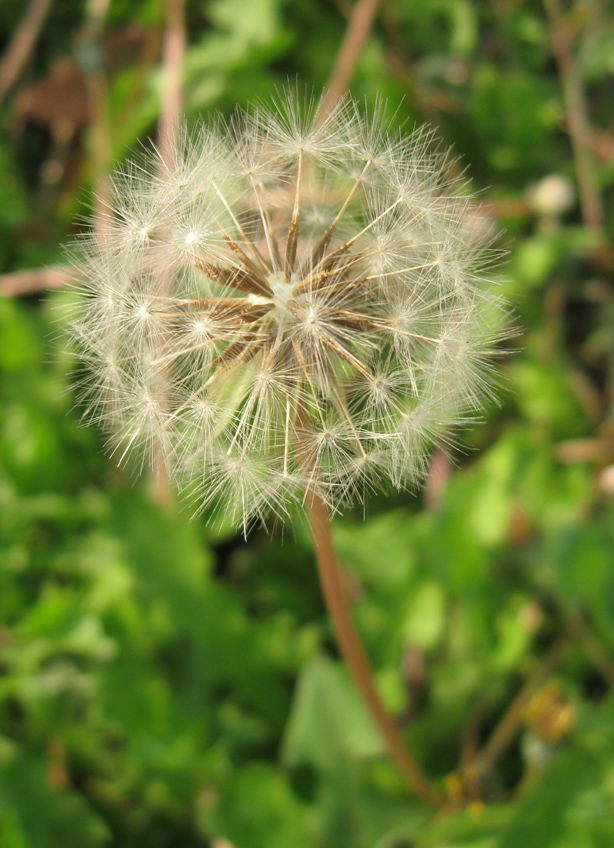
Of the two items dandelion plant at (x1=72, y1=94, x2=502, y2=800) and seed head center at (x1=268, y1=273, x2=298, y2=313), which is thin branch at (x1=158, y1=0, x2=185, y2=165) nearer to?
dandelion plant at (x1=72, y1=94, x2=502, y2=800)

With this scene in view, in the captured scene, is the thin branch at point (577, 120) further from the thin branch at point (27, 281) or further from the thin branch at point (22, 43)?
the thin branch at point (22, 43)

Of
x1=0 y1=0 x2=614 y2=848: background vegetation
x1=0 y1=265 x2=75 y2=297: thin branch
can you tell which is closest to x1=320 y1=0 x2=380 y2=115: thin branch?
x1=0 y1=0 x2=614 y2=848: background vegetation

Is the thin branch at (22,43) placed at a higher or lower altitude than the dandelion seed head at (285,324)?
higher

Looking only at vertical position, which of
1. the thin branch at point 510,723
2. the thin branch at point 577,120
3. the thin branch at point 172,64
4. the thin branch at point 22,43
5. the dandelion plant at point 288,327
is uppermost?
the thin branch at point 22,43

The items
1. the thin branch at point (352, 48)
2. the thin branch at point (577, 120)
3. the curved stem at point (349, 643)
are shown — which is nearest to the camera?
the curved stem at point (349, 643)

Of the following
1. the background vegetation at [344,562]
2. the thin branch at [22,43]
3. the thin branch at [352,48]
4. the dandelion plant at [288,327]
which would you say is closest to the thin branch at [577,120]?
the background vegetation at [344,562]

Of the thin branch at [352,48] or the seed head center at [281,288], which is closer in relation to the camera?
the seed head center at [281,288]

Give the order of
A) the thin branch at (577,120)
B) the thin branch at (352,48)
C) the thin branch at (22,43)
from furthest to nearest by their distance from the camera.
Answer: the thin branch at (22,43)
the thin branch at (577,120)
the thin branch at (352,48)
